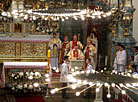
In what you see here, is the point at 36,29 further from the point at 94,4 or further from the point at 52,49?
the point at 94,4

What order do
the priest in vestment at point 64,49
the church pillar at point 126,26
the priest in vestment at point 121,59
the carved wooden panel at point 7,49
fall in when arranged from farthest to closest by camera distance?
the priest in vestment at point 64,49
the carved wooden panel at point 7,49
the church pillar at point 126,26
the priest in vestment at point 121,59

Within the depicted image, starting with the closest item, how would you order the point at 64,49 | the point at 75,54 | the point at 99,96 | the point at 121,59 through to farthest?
the point at 99,96 → the point at 121,59 → the point at 75,54 → the point at 64,49

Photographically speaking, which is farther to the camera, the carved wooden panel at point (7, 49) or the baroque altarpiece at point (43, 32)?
the carved wooden panel at point (7, 49)

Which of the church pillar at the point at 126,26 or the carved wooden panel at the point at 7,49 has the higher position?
the church pillar at the point at 126,26

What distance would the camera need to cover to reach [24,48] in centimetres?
2047

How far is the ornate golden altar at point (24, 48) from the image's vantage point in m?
20.2

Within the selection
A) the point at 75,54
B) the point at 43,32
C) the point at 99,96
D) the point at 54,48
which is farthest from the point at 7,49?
the point at 99,96

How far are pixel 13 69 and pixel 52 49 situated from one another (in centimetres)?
550

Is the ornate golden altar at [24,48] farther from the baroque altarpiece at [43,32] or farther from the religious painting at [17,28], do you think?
the religious painting at [17,28]

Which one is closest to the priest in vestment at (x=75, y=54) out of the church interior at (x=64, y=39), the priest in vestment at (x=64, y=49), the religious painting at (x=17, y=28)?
the church interior at (x=64, y=39)

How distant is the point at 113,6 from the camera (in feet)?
68.7

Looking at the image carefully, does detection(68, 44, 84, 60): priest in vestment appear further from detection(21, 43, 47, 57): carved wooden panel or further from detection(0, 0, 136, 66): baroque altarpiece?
detection(21, 43, 47, 57): carved wooden panel

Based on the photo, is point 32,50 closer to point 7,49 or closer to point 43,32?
point 43,32

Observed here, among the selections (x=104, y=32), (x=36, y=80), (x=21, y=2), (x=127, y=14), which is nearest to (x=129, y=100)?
(x=36, y=80)
